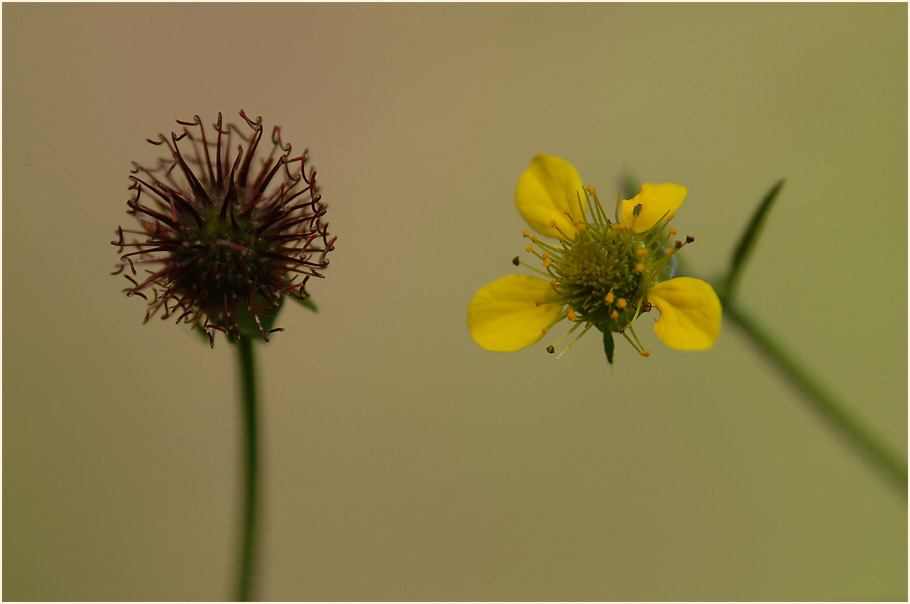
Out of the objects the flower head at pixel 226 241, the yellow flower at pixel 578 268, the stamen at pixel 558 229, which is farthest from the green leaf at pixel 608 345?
the flower head at pixel 226 241

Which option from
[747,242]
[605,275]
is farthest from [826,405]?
[605,275]

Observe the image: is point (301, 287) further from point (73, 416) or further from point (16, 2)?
point (16, 2)

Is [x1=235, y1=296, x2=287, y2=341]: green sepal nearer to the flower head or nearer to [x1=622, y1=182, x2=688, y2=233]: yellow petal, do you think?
the flower head

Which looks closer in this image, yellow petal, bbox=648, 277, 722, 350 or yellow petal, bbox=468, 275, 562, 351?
yellow petal, bbox=648, 277, 722, 350

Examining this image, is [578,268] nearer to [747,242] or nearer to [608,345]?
[608,345]

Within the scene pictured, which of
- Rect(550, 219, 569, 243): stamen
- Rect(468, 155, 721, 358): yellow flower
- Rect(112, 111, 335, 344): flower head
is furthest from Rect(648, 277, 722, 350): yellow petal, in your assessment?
Rect(112, 111, 335, 344): flower head
